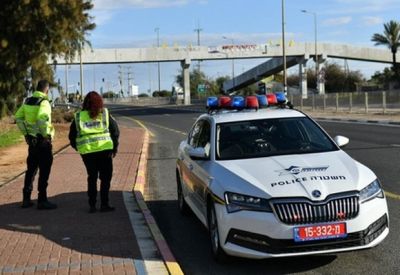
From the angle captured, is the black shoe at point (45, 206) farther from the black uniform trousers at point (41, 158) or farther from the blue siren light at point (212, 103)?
the blue siren light at point (212, 103)

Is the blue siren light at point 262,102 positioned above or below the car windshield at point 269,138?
above

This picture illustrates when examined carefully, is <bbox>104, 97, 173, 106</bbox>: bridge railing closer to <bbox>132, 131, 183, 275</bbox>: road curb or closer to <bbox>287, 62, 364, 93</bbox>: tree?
<bbox>287, 62, 364, 93</bbox>: tree

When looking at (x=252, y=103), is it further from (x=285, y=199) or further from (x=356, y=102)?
(x=356, y=102)

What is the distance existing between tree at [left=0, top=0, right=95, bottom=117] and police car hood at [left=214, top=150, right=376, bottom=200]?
17050 millimetres

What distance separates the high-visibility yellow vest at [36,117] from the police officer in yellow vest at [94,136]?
1.87 feet

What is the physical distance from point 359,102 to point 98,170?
40217mm

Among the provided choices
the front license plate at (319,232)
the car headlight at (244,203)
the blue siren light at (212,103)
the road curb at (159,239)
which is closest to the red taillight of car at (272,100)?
the blue siren light at (212,103)

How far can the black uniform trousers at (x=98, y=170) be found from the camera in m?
8.42

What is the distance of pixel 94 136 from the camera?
8305mm

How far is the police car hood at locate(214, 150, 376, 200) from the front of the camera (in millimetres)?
5508

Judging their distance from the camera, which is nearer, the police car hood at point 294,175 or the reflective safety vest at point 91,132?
the police car hood at point 294,175

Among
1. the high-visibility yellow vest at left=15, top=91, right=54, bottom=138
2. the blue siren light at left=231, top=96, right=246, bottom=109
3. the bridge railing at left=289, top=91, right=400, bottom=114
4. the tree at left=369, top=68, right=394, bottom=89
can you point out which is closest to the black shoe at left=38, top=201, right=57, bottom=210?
the high-visibility yellow vest at left=15, top=91, right=54, bottom=138

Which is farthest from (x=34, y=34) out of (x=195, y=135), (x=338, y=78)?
(x=338, y=78)

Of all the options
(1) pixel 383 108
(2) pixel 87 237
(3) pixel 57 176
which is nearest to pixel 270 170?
(2) pixel 87 237
